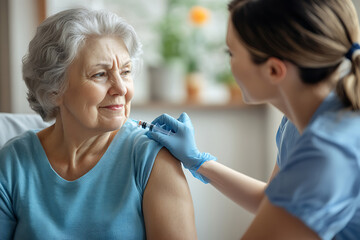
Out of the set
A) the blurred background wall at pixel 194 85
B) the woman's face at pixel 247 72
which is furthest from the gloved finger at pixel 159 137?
the blurred background wall at pixel 194 85

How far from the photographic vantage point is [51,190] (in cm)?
145

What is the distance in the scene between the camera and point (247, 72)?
1118mm

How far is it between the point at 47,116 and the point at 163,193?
58 centimetres

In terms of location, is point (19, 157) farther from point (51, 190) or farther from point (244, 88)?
point (244, 88)

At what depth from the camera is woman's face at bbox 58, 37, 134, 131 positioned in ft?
4.58

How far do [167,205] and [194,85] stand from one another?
5.81 feet

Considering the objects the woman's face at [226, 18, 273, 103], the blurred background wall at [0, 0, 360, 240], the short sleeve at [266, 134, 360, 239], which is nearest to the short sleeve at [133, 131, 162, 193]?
the woman's face at [226, 18, 273, 103]

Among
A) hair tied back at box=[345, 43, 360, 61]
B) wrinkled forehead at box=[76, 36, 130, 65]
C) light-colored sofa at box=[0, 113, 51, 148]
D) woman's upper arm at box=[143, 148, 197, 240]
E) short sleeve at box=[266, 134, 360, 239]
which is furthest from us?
light-colored sofa at box=[0, 113, 51, 148]

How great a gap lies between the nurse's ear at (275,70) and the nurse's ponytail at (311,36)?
13 mm

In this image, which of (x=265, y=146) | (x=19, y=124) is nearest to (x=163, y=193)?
(x=19, y=124)

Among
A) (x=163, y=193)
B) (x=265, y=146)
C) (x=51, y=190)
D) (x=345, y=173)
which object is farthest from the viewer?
(x=265, y=146)

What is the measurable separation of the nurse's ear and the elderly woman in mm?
459

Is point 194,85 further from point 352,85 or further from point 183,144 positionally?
point 352,85

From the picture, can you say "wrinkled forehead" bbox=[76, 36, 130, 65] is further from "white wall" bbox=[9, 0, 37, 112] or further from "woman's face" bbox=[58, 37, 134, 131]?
"white wall" bbox=[9, 0, 37, 112]
